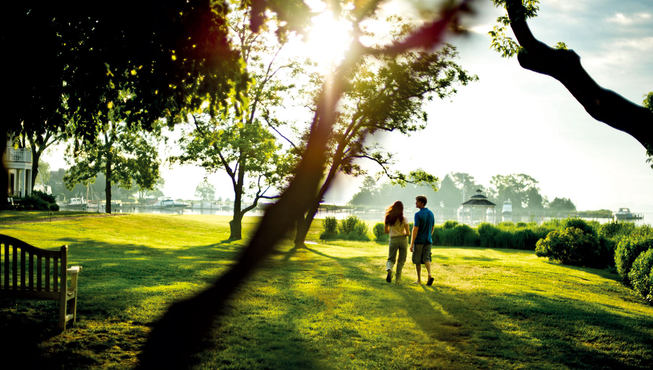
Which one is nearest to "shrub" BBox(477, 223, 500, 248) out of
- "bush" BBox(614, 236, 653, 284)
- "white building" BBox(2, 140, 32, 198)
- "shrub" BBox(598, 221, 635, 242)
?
"shrub" BBox(598, 221, 635, 242)

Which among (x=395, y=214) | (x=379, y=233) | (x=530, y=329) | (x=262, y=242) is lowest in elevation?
(x=379, y=233)

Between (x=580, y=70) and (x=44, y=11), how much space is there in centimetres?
857

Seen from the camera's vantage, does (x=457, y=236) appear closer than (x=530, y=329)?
No

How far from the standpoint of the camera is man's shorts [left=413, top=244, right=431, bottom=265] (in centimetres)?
1053

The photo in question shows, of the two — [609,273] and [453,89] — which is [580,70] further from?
[453,89]

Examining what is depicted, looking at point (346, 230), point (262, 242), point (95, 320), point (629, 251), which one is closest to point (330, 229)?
point (346, 230)

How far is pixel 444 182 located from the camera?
184375mm

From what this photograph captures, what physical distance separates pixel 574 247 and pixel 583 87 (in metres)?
13.3

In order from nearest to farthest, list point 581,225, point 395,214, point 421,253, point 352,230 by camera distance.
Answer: point 395,214, point 421,253, point 581,225, point 352,230

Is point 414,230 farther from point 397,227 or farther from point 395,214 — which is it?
point 395,214

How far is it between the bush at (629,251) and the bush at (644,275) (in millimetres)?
1716

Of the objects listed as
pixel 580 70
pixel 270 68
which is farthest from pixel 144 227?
pixel 580 70

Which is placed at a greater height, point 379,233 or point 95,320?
point 95,320

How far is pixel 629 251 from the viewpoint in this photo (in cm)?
1306
